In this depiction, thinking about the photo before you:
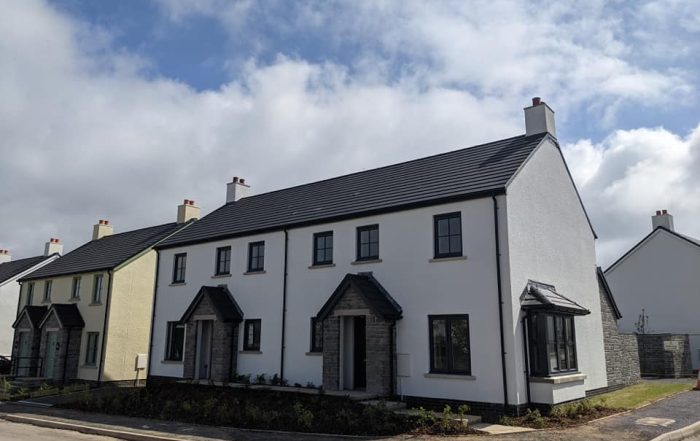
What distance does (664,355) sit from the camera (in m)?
26.5

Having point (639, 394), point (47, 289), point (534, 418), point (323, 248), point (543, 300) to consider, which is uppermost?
point (323, 248)

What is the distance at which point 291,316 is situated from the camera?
20516 millimetres

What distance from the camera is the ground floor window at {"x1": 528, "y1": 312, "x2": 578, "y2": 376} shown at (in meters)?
15.5

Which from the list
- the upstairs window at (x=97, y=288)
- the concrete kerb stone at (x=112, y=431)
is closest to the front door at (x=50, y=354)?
the upstairs window at (x=97, y=288)

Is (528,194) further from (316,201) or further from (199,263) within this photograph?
(199,263)

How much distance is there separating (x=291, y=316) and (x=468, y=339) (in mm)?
7213

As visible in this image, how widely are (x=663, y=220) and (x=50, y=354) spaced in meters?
36.1

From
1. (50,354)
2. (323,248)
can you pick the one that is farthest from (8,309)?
(323,248)

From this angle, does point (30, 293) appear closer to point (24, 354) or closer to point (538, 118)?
point (24, 354)

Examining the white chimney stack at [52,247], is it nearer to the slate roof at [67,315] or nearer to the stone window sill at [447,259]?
the slate roof at [67,315]

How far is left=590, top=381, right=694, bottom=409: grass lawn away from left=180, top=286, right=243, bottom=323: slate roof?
13176mm

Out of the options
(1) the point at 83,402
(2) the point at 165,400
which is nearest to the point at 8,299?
(1) the point at 83,402

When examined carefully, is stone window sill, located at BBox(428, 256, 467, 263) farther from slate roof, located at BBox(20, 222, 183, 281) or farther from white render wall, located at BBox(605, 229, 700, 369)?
white render wall, located at BBox(605, 229, 700, 369)

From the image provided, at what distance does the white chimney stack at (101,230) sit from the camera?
38125 millimetres
